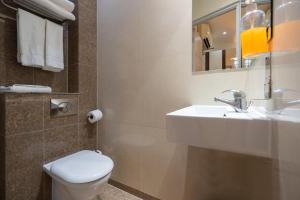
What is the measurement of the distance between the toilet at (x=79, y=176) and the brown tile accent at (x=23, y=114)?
343mm

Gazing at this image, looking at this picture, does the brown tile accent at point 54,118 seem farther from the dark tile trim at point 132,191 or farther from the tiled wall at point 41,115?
the dark tile trim at point 132,191

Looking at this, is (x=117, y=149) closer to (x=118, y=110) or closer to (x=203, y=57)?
(x=118, y=110)

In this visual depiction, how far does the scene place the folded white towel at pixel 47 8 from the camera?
48.9 inches

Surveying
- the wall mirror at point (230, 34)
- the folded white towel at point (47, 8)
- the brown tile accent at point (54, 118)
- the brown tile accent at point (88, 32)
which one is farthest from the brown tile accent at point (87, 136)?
the wall mirror at point (230, 34)

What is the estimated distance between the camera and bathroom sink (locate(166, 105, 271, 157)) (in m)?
0.63

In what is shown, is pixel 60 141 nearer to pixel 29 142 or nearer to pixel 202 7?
pixel 29 142

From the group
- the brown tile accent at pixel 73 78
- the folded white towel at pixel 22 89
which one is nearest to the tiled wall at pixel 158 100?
the brown tile accent at pixel 73 78

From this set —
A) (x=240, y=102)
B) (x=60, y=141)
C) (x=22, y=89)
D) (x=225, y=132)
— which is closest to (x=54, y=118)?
(x=60, y=141)

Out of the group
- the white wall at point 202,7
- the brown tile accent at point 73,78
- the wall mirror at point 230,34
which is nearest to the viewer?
the wall mirror at point 230,34

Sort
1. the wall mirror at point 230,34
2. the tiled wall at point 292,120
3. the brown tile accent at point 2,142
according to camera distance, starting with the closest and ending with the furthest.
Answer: the tiled wall at point 292,120 < the wall mirror at point 230,34 < the brown tile accent at point 2,142

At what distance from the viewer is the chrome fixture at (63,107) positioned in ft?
4.36

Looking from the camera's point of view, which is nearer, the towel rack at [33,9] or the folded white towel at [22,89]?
the folded white towel at [22,89]

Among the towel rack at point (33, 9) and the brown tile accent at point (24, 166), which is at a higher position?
the towel rack at point (33, 9)

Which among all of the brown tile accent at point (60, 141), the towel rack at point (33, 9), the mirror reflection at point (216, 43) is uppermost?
the towel rack at point (33, 9)
